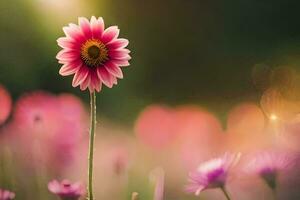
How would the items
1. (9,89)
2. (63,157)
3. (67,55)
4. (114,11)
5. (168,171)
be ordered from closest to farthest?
(67,55) < (63,157) < (168,171) < (9,89) < (114,11)

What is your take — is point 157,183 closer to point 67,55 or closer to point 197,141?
point 67,55

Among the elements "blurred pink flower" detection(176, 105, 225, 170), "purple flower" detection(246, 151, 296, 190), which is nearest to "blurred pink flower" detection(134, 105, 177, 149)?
"blurred pink flower" detection(176, 105, 225, 170)

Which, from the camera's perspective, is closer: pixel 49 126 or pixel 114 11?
pixel 49 126

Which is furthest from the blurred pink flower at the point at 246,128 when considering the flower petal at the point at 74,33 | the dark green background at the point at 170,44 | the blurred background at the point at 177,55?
the flower petal at the point at 74,33

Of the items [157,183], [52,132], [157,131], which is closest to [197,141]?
[157,131]

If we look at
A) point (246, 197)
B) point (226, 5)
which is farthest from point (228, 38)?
point (246, 197)

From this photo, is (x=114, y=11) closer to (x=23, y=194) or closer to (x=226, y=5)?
(x=226, y=5)

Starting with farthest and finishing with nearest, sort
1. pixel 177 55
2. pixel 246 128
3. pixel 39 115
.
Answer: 1. pixel 177 55
2. pixel 246 128
3. pixel 39 115
